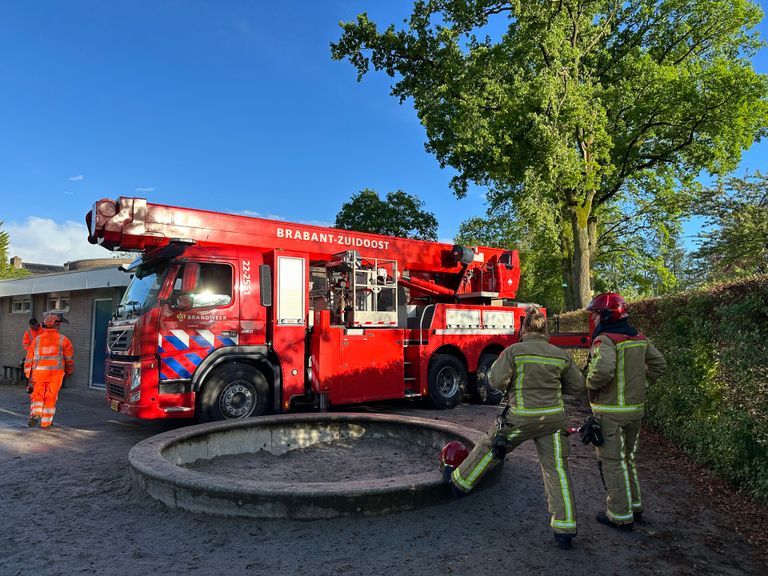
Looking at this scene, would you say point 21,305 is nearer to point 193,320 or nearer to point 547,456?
point 193,320

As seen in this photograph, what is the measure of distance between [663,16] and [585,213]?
8.06m

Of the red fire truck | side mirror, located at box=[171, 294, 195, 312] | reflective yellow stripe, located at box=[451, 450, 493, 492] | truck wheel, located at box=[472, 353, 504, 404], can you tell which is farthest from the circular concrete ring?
truck wheel, located at box=[472, 353, 504, 404]

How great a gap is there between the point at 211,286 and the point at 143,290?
3.25ft

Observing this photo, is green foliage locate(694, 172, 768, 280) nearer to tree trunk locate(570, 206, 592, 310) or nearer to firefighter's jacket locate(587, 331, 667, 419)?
tree trunk locate(570, 206, 592, 310)

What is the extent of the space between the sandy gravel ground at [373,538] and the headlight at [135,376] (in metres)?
1.63

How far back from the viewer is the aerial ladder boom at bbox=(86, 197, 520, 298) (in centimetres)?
749

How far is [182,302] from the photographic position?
720cm

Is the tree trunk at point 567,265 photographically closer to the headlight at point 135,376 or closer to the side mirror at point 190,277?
the side mirror at point 190,277

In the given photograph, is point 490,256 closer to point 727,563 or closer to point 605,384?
point 605,384

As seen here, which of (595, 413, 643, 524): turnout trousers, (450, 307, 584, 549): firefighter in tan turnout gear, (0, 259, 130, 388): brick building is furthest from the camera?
(0, 259, 130, 388): brick building

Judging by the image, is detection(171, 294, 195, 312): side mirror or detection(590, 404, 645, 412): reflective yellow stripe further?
detection(171, 294, 195, 312): side mirror

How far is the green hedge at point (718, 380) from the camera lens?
15.3 feet

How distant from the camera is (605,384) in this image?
4004mm

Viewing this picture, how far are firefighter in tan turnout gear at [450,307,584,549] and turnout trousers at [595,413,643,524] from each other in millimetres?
383
